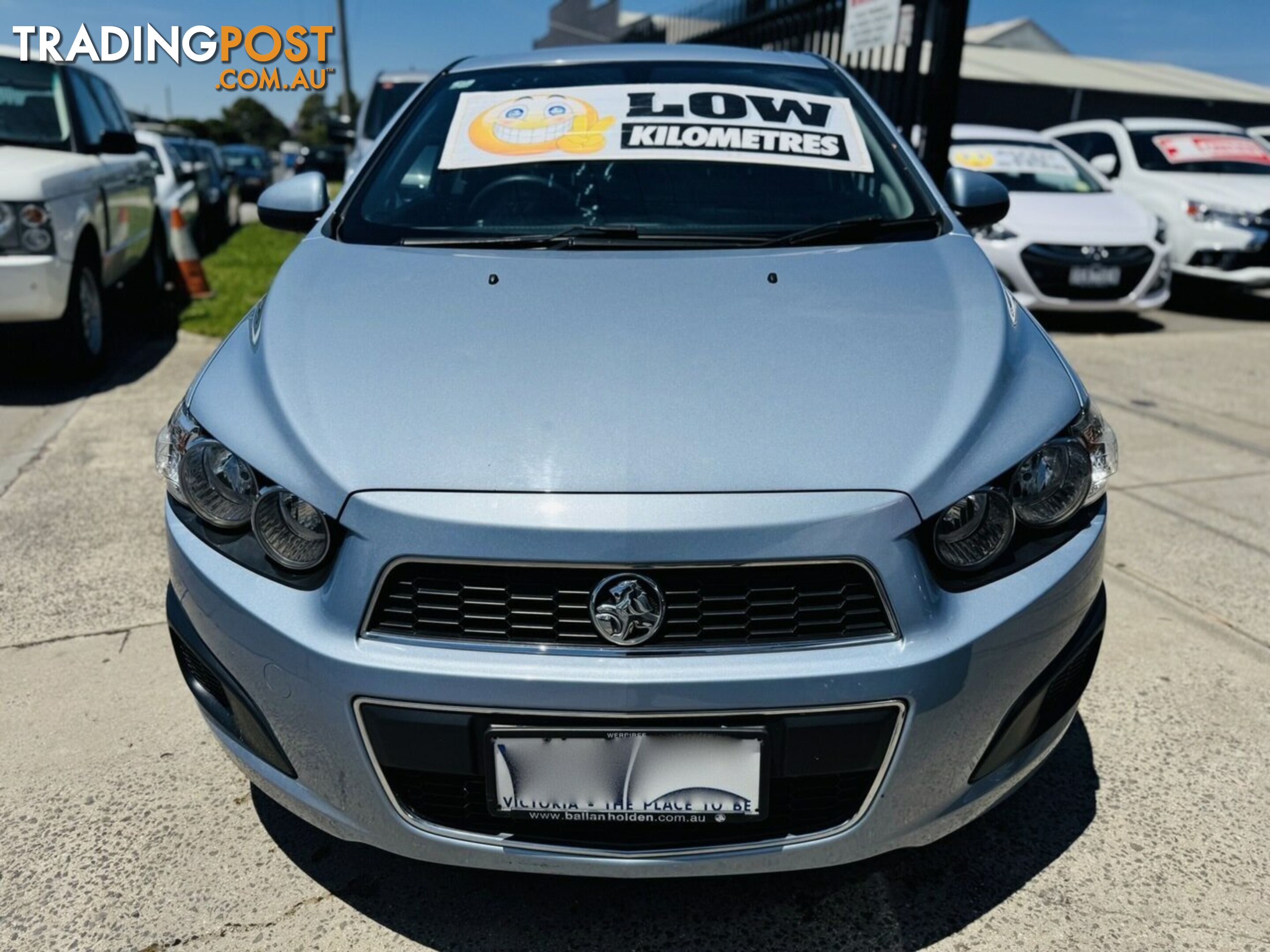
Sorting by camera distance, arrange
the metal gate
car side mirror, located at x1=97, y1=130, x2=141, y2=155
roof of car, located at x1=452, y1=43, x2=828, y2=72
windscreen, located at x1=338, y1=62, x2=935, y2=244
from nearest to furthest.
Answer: windscreen, located at x1=338, y1=62, x2=935, y2=244
roof of car, located at x1=452, y1=43, x2=828, y2=72
car side mirror, located at x1=97, y1=130, x2=141, y2=155
the metal gate

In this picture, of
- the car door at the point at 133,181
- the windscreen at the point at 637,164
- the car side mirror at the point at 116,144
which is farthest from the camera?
the car door at the point at 133,181

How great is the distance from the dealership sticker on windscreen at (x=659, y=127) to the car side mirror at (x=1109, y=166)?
768 cm

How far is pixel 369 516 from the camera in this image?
1.43m

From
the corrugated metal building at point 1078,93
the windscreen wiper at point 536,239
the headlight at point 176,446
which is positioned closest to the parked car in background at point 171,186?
the windscreen wiper at point 536,239

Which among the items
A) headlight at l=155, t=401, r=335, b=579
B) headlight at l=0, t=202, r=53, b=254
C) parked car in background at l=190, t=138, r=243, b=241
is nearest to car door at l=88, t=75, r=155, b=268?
headlight at l=0, t=202, r=53, b=254

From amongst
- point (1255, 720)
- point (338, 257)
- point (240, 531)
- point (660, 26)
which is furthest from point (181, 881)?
point (660, 26)

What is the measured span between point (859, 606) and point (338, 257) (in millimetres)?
1371

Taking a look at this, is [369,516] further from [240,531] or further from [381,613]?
[240,531]

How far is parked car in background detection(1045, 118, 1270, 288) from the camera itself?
8.06 m

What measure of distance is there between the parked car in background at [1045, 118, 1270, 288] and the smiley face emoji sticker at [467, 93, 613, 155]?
23.1ft

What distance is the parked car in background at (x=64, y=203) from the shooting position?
4734mm

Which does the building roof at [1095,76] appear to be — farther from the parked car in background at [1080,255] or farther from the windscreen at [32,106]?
the windscreen at [32,106]

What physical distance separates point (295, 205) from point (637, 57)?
1090 millimetres

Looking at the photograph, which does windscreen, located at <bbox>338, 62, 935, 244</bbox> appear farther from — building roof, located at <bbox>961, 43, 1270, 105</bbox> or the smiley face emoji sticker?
building roof, located at <bbox>961, 43, 1270, 105</bbox>
